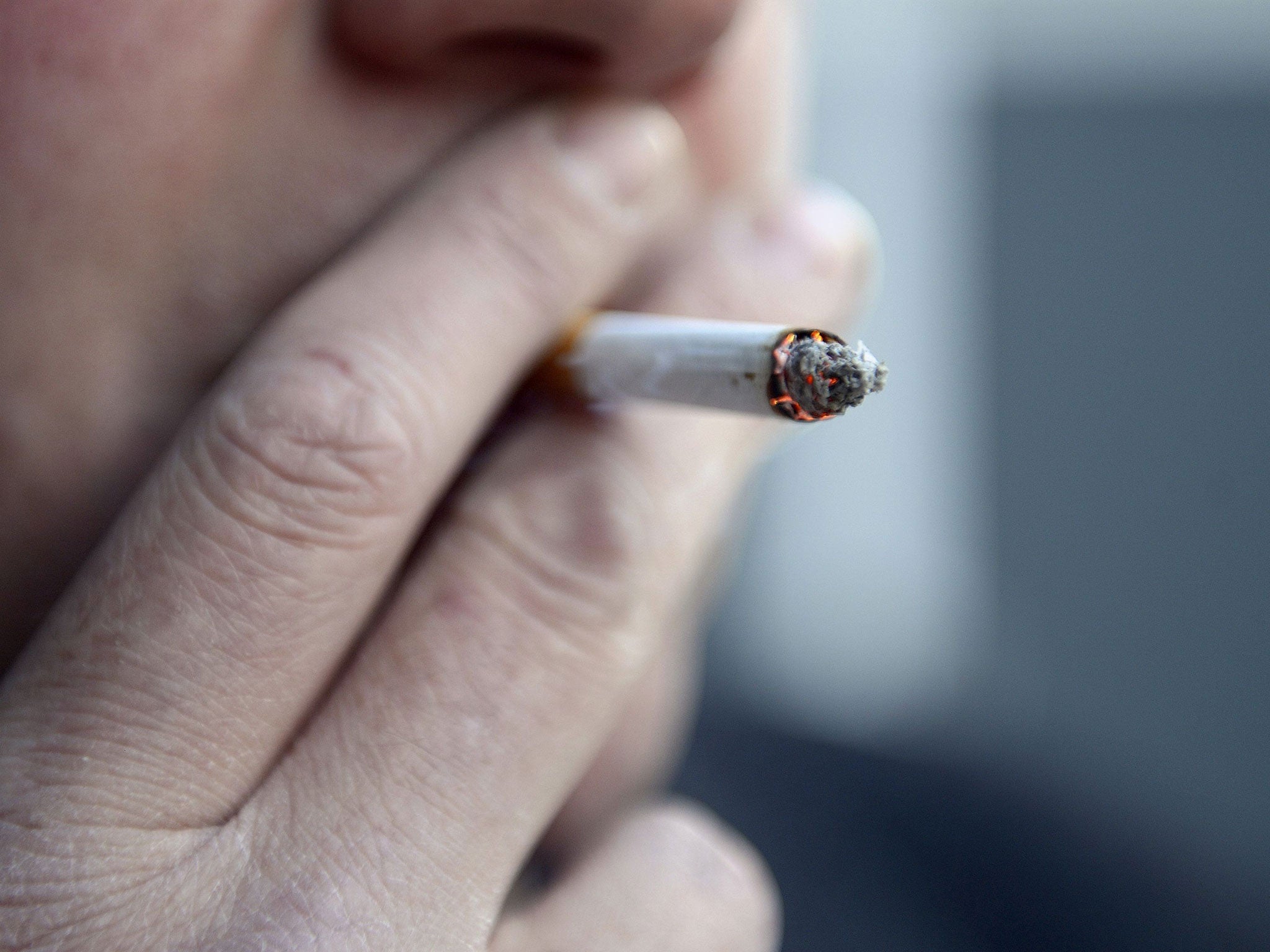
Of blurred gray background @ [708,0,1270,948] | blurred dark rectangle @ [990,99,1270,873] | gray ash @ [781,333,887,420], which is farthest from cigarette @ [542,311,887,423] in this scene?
blurred dark rectangle @ [990,99,1270,873]

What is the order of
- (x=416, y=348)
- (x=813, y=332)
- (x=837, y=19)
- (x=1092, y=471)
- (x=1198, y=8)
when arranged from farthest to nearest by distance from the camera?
1. (x=837, y=19)
2. (x=1092, y=471)
3. (x=1198, y=8)
4. (x=416, y=348)
5. (x=813, y=332)

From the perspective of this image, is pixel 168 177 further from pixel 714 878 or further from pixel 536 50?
pixel 714 878

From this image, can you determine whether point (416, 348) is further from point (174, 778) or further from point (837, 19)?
point (837, 19)

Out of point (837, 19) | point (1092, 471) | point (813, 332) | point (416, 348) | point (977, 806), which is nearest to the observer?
point (813, 332)

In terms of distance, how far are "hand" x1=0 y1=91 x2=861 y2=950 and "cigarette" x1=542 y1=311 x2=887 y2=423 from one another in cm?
5

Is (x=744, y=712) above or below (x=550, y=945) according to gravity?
below

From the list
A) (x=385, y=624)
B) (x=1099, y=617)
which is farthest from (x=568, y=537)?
(x=1099, y=617)

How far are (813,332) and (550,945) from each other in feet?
1.06

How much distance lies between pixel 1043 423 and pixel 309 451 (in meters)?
2.03

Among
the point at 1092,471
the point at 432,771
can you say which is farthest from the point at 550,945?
the point at 1092,471

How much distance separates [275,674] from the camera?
1.24 ft

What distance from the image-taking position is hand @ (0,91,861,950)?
0.36 m

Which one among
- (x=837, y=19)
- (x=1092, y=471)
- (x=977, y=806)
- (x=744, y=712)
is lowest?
(x=744, y=712)

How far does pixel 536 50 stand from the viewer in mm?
436
